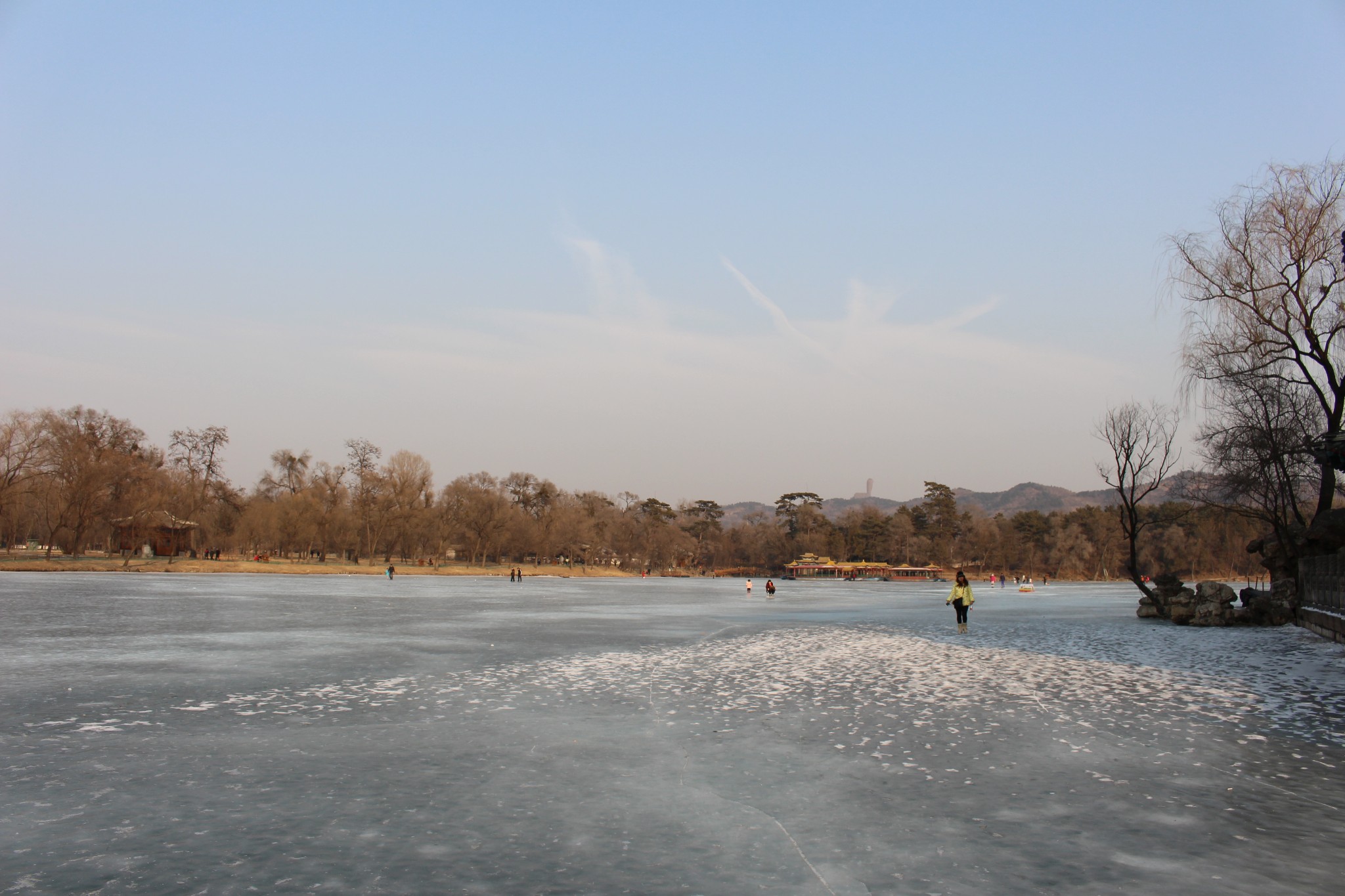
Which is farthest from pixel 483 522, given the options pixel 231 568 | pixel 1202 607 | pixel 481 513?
pixel 1202 607

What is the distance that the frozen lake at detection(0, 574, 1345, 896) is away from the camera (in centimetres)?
579

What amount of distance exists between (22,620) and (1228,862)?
2855cm

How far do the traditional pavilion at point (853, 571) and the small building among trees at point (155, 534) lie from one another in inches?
3240

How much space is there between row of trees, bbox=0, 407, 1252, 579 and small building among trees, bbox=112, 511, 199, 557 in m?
0.86

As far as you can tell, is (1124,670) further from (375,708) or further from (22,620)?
(22,620)

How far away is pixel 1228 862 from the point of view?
5.96m

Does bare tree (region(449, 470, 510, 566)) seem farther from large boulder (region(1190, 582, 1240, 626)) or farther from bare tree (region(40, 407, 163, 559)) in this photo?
large boulder (region(1190, 582, 1240, 626))

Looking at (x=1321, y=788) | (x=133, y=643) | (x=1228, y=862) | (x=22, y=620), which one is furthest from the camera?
(x=22, y=620)

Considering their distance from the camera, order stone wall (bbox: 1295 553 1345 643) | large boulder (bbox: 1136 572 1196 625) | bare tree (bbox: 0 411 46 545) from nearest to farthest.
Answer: stone wall (bbox: 1295 553 1345 643) → large boulder (bbox: 1136 572 1196 625) → bare tree (bbox: 0 411 46 545)

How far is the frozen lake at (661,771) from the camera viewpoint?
19.0 ft

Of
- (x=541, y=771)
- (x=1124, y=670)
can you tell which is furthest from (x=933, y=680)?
(x=541, y=771)

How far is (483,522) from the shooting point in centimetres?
10475

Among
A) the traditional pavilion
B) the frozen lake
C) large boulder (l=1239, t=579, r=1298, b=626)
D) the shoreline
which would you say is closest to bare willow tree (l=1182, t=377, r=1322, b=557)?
large boulder (l=1239, t=579, r=1298, b=626)

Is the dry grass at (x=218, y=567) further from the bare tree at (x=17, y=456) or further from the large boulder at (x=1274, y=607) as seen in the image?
the large boulder at (x=1274, y=607)
